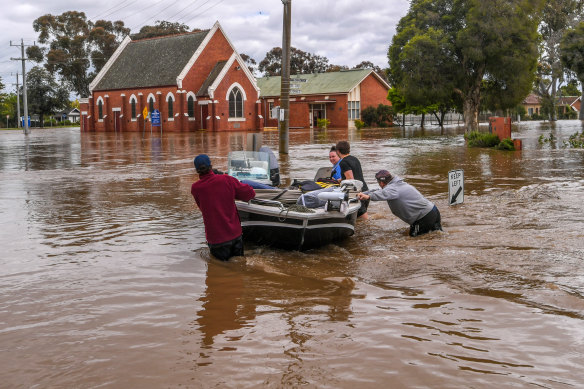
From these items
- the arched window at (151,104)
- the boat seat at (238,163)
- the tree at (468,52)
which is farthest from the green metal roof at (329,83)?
the boat seat at (238,163)

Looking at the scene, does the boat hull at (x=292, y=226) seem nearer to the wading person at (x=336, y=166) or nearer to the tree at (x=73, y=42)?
the wading person at (x=336, y=166)

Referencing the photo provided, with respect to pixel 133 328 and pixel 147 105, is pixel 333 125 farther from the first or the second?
pixel 133 328

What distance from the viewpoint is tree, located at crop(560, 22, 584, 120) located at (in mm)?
24861

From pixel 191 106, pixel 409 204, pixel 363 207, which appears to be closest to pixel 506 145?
pixel 363 207

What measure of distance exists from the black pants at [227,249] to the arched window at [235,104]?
53.8 meters

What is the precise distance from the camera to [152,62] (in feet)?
218

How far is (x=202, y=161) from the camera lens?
800 centimetres

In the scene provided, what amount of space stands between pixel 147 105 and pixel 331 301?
199ft

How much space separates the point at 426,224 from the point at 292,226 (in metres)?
2.51

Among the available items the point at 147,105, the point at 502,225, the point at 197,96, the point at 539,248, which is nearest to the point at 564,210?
the point at 502,225

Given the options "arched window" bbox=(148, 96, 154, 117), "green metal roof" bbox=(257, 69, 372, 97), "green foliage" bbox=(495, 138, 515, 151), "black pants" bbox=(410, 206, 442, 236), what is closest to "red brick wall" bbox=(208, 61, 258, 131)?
"green metal roof" bbox=(257, 69, 372, 97)

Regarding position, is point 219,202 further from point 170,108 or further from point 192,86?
point 170,108

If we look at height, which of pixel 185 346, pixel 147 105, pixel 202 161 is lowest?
pixel 185 346

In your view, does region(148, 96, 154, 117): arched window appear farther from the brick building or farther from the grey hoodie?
the grey hoodie
